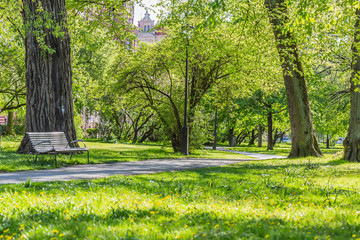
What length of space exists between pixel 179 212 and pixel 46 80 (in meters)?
10.6

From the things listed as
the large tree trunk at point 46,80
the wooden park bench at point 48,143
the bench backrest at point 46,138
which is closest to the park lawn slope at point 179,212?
the wooden park bench at point 48,143

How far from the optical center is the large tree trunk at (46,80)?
13.6 metres

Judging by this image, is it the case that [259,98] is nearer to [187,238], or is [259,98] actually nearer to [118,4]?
[118,4]

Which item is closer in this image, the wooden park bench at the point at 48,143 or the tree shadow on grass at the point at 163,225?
the tree shadow on grass at the point at 163,225

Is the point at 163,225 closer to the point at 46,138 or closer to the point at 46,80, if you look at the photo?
the point at 46,138

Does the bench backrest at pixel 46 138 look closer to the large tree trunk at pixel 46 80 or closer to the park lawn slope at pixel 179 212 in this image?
the large tree trunk at pixel 46 80

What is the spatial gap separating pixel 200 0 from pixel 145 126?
1155 inches

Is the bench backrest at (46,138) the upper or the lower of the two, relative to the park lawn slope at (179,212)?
upper

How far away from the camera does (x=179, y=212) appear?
187 inches

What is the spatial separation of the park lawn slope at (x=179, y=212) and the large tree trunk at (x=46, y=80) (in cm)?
711

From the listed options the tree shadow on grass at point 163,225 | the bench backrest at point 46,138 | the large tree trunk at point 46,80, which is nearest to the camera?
the tree shadow on grass at point 163,225

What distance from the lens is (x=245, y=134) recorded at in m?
58.4

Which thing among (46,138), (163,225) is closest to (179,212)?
(163,225)

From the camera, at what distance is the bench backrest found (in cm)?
1119
